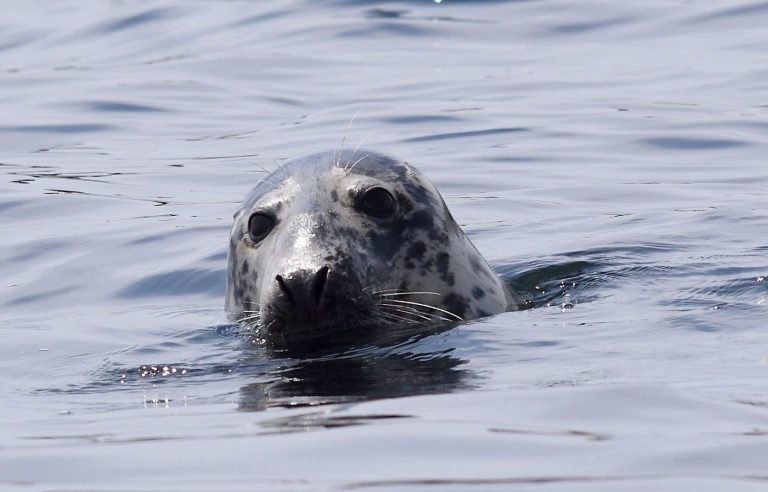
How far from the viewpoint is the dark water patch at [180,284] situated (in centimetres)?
804

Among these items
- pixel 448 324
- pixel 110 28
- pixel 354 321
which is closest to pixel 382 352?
pixel 354 321

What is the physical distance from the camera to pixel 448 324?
597cm

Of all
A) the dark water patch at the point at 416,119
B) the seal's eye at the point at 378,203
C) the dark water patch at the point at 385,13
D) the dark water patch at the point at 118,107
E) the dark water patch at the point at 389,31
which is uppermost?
the dark water patch at the point at 385,13

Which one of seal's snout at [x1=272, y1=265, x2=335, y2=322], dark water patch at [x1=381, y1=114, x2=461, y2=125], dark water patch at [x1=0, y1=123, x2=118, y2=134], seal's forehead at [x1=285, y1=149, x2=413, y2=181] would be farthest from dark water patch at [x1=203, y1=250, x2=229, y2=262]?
dark water patch at [x1=0, y1=123, x2=118, y2=134]

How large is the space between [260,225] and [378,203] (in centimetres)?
45

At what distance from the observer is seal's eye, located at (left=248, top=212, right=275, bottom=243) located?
20.2 feet

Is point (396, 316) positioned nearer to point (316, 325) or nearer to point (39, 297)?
point (316, 325)

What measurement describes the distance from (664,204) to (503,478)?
677 centimetres

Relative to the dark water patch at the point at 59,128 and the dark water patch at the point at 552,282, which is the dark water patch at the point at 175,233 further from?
the dark water patch at the point at 59,128

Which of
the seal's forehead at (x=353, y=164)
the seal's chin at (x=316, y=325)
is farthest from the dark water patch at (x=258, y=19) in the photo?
the seal's chin at (x=316, y=325)

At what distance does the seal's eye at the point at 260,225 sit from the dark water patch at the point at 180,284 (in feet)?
5.84

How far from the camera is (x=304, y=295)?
541 cm

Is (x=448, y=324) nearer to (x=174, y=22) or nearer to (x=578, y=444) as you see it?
(x=578, y=444)

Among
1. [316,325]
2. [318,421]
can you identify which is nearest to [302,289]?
[316,325]
